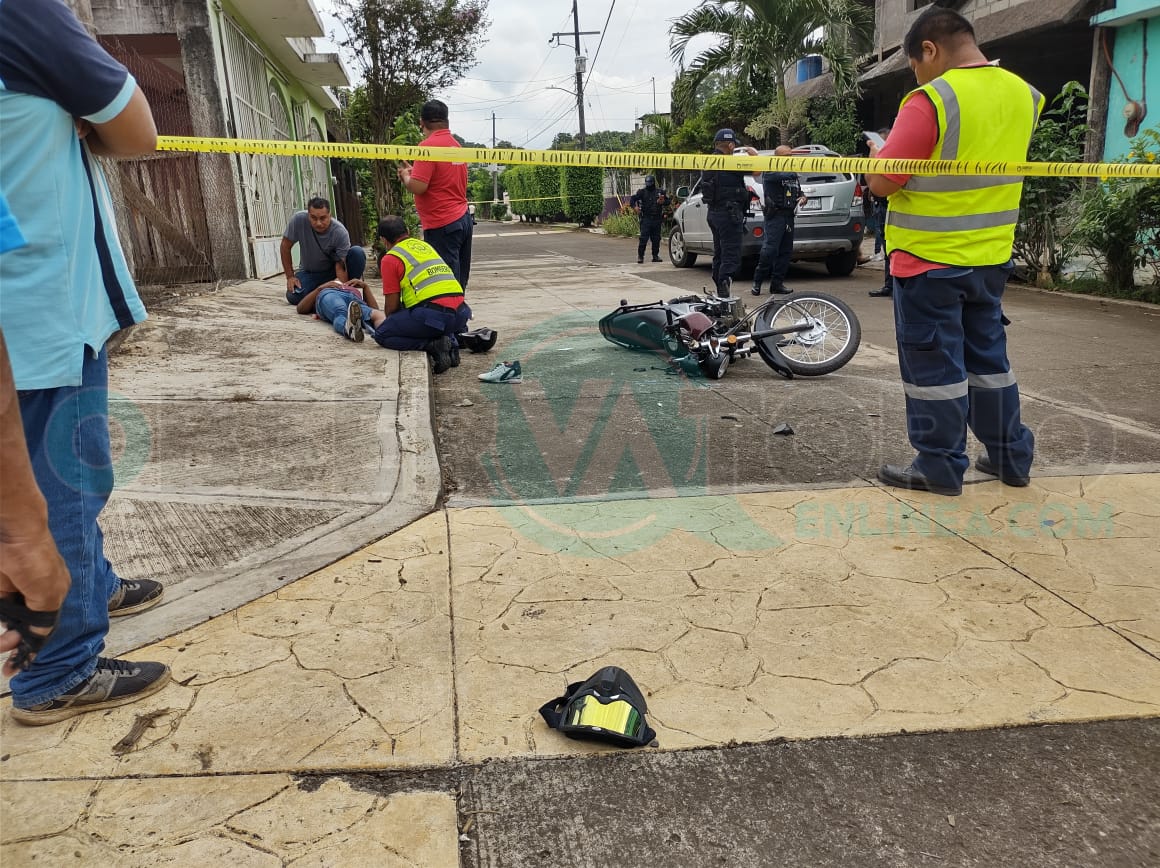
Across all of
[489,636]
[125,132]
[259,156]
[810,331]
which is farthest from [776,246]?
[125,132]

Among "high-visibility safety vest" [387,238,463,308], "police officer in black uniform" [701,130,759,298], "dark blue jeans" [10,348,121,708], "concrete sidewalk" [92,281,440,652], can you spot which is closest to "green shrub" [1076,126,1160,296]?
"police officer in black uniform" [701,130,759,298]

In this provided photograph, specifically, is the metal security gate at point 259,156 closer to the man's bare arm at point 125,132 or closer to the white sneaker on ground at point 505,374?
the white sneaker on ground at point 505,374

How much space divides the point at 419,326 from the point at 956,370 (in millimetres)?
3972

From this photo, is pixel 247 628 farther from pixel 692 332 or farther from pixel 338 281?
pixel 338 281

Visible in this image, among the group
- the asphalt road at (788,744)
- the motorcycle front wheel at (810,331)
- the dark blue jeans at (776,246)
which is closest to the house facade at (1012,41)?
the dark blue jeans at (776,246)

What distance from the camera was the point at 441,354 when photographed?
20.9ft

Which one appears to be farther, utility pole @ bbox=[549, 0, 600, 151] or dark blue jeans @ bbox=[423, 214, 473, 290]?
utility pole @ bbox=[549, 0, 600, 151]

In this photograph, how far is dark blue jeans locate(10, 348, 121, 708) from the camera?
2.01 m

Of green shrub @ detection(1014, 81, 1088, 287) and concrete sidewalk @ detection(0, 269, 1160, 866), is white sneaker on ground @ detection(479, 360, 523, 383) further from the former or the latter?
green shrub @ detection(1014, 81, 1088, 287)

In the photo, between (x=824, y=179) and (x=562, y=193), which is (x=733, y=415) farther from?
(x=562, y=193)

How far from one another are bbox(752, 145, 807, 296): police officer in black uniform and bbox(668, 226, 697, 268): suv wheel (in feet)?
12.9

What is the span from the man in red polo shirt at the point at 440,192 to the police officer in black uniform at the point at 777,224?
3828 mm

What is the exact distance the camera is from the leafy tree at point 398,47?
1791 cm

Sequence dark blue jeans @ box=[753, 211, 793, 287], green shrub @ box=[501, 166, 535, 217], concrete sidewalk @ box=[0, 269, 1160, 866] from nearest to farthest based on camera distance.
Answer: concrete sidewalk @ box=[0, 269, 1160, 866], dark blue jeans @ box=[753, 211, 793, 287], green shrub @ box=[501, 166, 535, 217]
